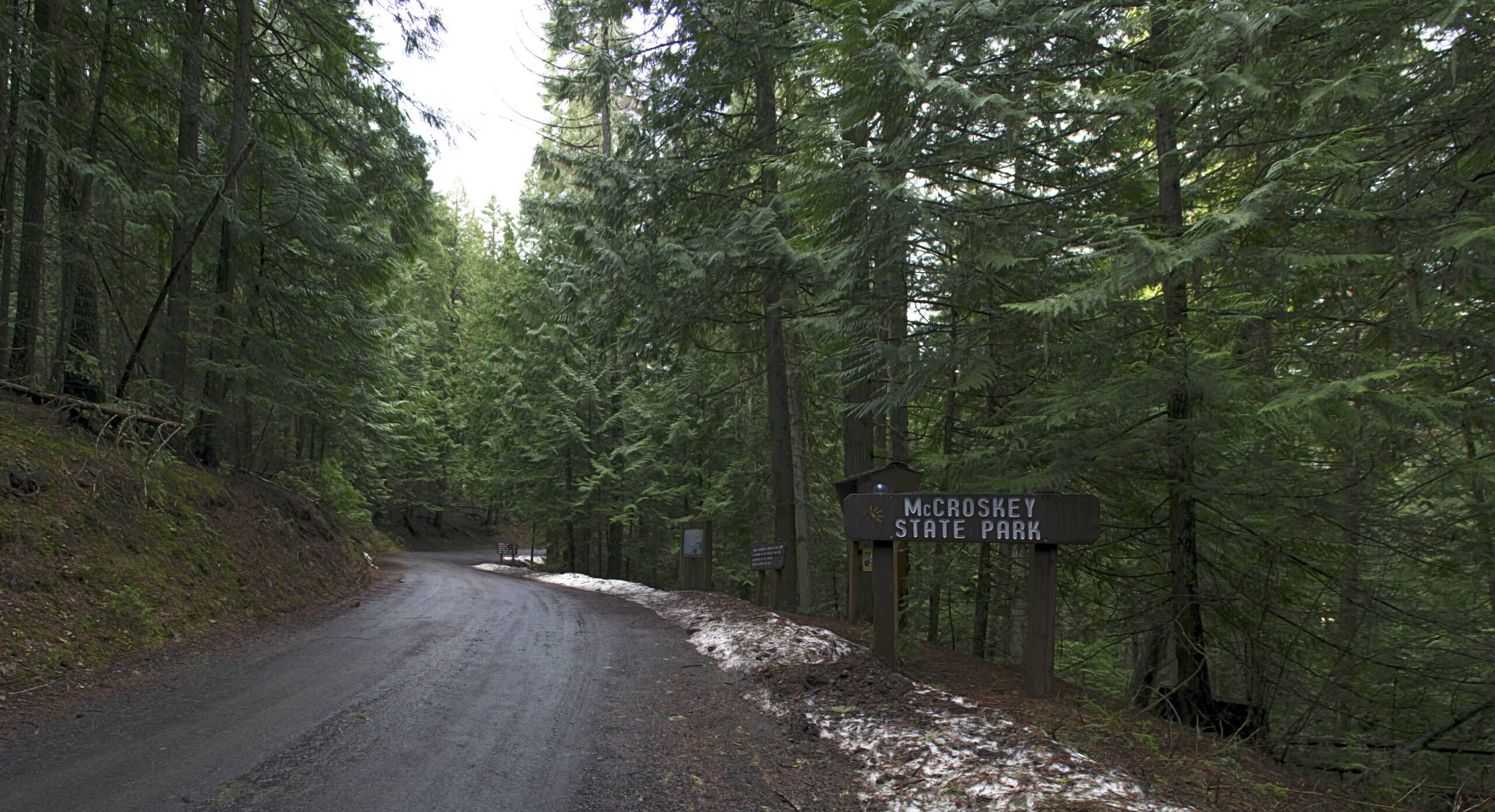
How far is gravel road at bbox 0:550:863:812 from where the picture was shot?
3830 millimetres

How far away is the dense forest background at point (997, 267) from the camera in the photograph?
199 inches

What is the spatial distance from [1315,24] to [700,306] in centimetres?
825

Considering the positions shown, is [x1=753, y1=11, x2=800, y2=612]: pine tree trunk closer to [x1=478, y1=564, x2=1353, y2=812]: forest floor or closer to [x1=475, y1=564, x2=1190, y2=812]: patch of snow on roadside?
[x1=478, y1=564, x2=1353, y2=812]: forest floor

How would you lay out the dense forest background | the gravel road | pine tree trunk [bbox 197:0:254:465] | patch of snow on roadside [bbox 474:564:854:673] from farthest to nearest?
pine tree trunk [bbox 197:0:254:465] < patch of snow on roadside [bbox 474:564:854:673] < the dense forest background < the gravel road

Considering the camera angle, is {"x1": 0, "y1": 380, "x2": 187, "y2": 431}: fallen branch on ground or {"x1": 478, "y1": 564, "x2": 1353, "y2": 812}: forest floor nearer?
{"x1": 478, "y1": 564, "x2": 1353, "y2": 812}: forest floor

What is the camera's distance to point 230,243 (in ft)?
39.8

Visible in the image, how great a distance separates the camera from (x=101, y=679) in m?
5.86

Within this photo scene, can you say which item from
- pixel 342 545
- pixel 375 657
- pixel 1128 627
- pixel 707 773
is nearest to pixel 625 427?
pixel 342 545

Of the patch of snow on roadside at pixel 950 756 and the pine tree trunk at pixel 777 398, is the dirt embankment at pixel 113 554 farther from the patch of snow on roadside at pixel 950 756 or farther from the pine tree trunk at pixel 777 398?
the pine tree trunk at pixel 777 398

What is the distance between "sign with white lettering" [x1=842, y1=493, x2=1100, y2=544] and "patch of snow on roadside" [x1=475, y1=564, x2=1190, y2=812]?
121 cm

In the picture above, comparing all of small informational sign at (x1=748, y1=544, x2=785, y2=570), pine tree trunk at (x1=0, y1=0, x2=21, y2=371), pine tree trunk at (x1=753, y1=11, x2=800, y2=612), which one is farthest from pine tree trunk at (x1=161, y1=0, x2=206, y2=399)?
small informational sign at (x1=748, y1=544, x2=785, y2=570)

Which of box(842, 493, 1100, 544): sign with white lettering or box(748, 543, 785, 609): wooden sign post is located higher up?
box(842, 493, 1100, 544): sign with white lettering

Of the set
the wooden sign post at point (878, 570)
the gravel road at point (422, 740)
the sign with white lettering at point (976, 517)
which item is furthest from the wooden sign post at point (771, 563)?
the sign with white lettering at point (976, 517)

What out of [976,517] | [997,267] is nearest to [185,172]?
[997,267]
